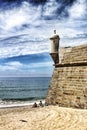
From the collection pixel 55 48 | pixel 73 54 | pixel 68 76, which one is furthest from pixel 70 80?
pixel 55 48

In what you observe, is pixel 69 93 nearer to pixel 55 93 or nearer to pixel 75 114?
pixel 55 93

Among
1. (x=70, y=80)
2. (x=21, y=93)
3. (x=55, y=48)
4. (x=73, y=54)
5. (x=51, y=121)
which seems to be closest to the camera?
(x=51, y=121)

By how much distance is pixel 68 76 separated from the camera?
21.6m

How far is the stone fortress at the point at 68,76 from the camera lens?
2006cm

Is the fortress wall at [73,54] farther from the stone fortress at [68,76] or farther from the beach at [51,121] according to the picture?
the beach at [51,121]

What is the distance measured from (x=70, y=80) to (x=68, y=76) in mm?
473

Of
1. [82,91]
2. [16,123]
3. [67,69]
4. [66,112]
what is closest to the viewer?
[16,123]

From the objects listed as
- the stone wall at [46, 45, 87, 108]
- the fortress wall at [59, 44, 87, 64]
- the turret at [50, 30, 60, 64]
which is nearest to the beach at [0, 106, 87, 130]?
the stone wall at [46, 45, 87, 108]

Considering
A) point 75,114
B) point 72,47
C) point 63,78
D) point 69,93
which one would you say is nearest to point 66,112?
point 75,114

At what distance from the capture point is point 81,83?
66.0ft

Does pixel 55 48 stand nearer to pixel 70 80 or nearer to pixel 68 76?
pixel 68 76

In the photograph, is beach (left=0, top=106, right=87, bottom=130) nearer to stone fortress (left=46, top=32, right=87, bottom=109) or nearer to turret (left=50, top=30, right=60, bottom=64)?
stone fortress (left=46, top=32, right=87, bottom=109)

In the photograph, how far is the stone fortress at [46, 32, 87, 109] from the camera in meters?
20.1

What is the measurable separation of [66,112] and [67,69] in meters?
4.45
